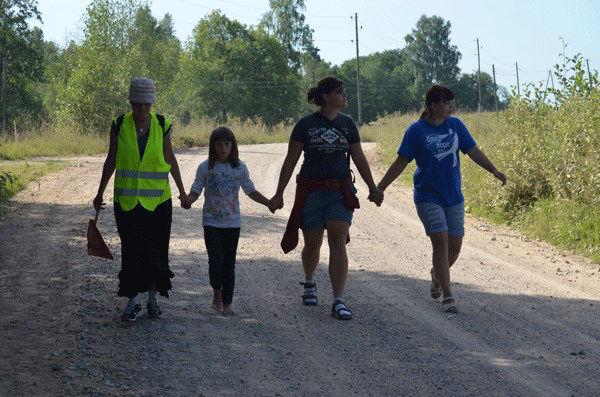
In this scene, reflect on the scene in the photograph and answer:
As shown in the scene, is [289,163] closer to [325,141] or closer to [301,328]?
[325,141]

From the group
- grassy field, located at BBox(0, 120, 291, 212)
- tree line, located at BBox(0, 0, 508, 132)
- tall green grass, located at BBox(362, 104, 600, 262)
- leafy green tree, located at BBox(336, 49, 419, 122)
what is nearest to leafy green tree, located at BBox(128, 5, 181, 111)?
tree line, located at BBox(0, 0, 508, 132)

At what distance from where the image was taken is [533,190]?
15.8m

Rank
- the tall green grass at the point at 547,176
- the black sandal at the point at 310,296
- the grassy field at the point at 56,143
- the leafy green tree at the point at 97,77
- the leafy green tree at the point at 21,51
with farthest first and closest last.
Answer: the leafy green tree at the point at 21,51
the leafy green tree at the point at 97,77
the grassy field at the point at 56,143
the tall green grass at the point at 547,176
the black sandal at the point at 310,296

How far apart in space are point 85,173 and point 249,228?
1127 centimetres

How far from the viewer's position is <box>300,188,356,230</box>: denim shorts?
8.35m

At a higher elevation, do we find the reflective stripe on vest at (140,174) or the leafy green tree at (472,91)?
the leafy green tree at (472,91)

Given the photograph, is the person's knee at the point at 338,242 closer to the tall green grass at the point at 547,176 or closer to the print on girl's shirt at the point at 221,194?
the print on girl's shirt at the point at 221,194

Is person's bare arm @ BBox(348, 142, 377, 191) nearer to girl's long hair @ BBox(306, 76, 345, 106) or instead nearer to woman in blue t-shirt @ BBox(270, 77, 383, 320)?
woman in blue t-shirt @ BBox(270, 77, 383, 320)

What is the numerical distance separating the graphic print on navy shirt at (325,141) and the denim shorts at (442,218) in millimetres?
884

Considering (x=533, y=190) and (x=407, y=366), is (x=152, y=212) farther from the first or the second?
(x=533, y=190)

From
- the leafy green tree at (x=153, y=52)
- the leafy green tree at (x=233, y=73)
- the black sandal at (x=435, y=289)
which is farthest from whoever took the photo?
the leafy green tree at (x=233, y=73)

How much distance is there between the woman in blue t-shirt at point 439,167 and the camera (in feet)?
28.3

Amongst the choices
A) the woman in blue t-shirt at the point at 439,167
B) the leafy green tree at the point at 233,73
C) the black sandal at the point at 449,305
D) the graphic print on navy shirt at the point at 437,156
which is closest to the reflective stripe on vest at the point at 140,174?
the woman in blue t-shirt at the point at 439,167

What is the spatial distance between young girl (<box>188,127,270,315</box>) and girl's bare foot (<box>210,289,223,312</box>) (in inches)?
2.3
